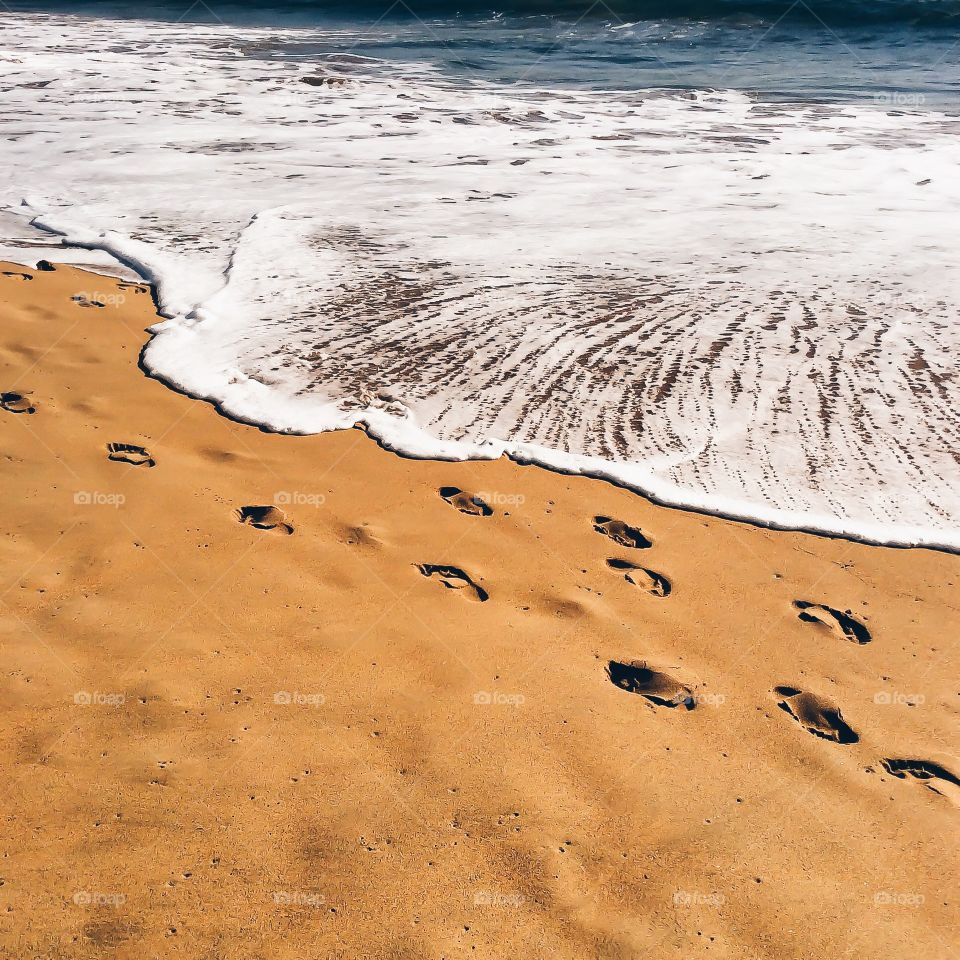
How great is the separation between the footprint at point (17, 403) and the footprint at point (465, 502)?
74.6 inches

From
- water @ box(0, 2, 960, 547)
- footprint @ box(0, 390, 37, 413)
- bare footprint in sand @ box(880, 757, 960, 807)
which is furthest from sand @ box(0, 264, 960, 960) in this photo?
water @ box(0, 2, 960, 547)

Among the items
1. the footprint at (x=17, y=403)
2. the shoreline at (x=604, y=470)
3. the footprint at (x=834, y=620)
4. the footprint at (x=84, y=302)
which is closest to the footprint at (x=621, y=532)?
the shoreline at (x=604, y=470)

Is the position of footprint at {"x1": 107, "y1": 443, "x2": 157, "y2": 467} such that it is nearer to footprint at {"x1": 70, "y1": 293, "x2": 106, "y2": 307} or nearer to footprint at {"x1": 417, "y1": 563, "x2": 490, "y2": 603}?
footprint at {"x1": 417, "y1": 563, "x2": 490, "y2": 603}

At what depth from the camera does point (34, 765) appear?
218 centimetres

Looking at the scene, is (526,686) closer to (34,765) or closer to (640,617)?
(640,617)

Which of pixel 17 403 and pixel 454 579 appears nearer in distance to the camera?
pixel 454 579

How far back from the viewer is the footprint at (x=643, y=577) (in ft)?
10.2

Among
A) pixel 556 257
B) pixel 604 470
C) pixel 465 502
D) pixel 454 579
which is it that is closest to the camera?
pixel 454 579

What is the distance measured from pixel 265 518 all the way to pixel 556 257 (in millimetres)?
3842

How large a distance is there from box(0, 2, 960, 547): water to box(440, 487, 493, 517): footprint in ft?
1.21

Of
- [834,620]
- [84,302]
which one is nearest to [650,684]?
[834,620]

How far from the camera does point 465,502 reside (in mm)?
3576

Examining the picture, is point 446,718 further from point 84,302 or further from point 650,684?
point 84,302

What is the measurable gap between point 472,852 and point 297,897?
415 millimetres
